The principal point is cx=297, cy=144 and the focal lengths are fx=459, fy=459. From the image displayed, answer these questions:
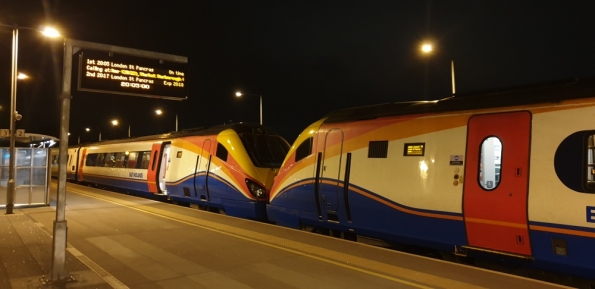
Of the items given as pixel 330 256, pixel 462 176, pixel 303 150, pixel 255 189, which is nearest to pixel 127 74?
pixel 303 150

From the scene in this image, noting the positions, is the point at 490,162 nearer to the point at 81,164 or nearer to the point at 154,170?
the point at 154,170

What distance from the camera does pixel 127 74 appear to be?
8.19m

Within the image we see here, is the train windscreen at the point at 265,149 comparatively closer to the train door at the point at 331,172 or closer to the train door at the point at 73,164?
the train door at the point at 331,172

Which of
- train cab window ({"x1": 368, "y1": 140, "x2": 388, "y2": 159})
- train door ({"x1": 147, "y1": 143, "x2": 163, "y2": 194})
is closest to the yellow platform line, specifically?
train cab window ({"x1": 368, "y1": 140, "x2": 388, "y2": 159})

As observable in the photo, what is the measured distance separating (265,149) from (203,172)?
2.36 m

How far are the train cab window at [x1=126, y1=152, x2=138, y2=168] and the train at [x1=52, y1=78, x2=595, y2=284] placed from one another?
37.0 ft

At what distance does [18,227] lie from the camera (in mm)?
11180

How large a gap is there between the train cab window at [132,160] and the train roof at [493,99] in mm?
13940

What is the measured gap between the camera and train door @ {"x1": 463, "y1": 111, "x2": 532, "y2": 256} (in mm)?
6438

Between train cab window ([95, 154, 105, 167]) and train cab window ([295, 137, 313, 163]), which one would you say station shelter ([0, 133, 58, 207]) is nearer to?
train cab window ([295, 137, 313, 163])

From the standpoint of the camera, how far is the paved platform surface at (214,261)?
623cm

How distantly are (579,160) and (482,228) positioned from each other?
1.64 m

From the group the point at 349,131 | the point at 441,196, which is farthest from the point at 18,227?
the point at 441,196

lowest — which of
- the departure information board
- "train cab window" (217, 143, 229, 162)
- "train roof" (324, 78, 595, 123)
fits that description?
"train cab window" (217, 143, 229, 162)
